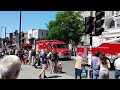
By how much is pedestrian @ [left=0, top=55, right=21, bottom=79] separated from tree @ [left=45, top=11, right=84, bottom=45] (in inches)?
1924

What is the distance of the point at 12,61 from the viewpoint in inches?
90.6

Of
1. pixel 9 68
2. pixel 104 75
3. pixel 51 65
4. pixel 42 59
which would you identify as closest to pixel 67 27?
pixel 51 65

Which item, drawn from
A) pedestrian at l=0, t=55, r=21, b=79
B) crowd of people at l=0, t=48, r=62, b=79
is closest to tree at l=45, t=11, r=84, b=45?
crowd of people at l=0, t=48, r=62, b=79

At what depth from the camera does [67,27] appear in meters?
52.1

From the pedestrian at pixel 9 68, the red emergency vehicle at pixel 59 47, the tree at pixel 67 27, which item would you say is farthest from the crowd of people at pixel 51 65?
the tree at pixel 67 27

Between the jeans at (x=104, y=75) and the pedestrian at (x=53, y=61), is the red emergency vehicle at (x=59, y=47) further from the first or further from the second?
the jeans at (x=104, y=75)

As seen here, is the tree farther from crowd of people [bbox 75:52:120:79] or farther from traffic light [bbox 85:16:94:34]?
traffic light [bbox 85:16:94:34]

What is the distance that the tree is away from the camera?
51469mm
